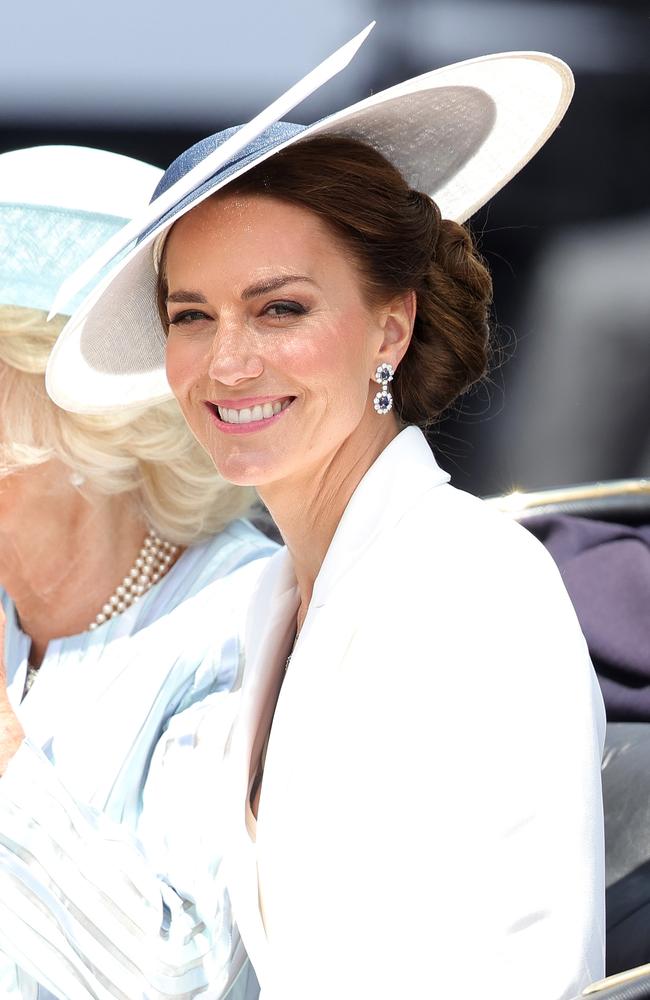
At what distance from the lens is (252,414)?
1.48 meters

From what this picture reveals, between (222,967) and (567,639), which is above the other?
(567,639)

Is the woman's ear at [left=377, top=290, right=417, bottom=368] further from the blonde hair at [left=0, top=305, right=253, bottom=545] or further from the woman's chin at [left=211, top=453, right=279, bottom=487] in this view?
the blonde hair at [left=0, top=305, right=253, bottom=545]

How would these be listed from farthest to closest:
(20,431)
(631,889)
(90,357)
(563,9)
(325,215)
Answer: (563,9)
(20,431)
(90,357)
(631,889)
(325,215)

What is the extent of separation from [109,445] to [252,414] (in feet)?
2.04

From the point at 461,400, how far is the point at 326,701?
2.14 m

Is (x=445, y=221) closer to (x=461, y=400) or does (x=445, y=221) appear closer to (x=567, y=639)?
(x=567, y=639)

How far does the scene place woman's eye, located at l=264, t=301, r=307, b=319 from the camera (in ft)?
4.75

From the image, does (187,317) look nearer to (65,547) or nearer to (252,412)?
(252,412)

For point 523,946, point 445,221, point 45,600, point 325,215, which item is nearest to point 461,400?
point 45,600

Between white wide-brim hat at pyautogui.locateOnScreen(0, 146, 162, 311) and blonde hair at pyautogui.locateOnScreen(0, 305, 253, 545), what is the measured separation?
0.07m

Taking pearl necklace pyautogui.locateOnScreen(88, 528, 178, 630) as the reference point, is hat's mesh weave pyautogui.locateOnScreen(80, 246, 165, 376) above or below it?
above

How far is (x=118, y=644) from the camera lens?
2068mm

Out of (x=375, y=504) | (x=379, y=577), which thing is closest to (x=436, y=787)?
(x=379, y=577)

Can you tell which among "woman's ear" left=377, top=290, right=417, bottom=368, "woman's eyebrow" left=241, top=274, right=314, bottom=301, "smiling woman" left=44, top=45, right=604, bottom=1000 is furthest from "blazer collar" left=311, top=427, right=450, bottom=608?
"woman's eyebrow" left=241, top=274, right=314, bottom=301
